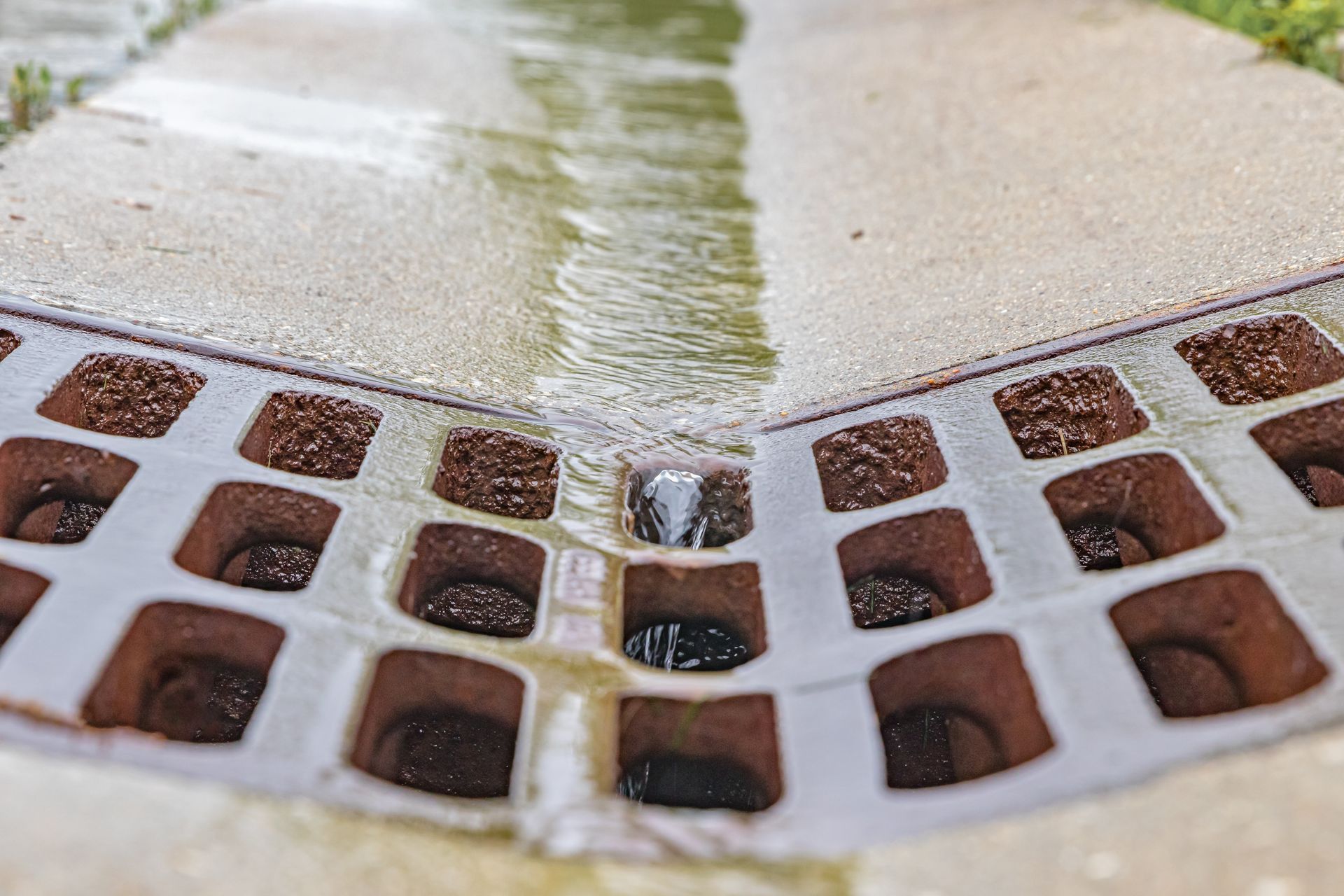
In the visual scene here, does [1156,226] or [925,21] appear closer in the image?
[1156,226]

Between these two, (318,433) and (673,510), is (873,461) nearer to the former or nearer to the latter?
(673,510)

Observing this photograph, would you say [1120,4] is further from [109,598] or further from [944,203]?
[109,598]

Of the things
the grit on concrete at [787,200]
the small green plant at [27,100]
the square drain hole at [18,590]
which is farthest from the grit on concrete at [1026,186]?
the small green plant at [27,100]

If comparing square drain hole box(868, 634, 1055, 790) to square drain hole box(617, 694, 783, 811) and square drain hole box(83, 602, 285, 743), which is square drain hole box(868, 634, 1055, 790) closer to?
square drain hole box(617, 694, 783, 811)

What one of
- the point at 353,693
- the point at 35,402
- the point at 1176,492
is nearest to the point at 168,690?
the point at 353,693

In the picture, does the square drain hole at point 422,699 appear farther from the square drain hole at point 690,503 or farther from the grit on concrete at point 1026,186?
the grit on concrete at point 1026,186

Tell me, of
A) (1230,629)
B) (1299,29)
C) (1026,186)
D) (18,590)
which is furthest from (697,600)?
(1299,29)
